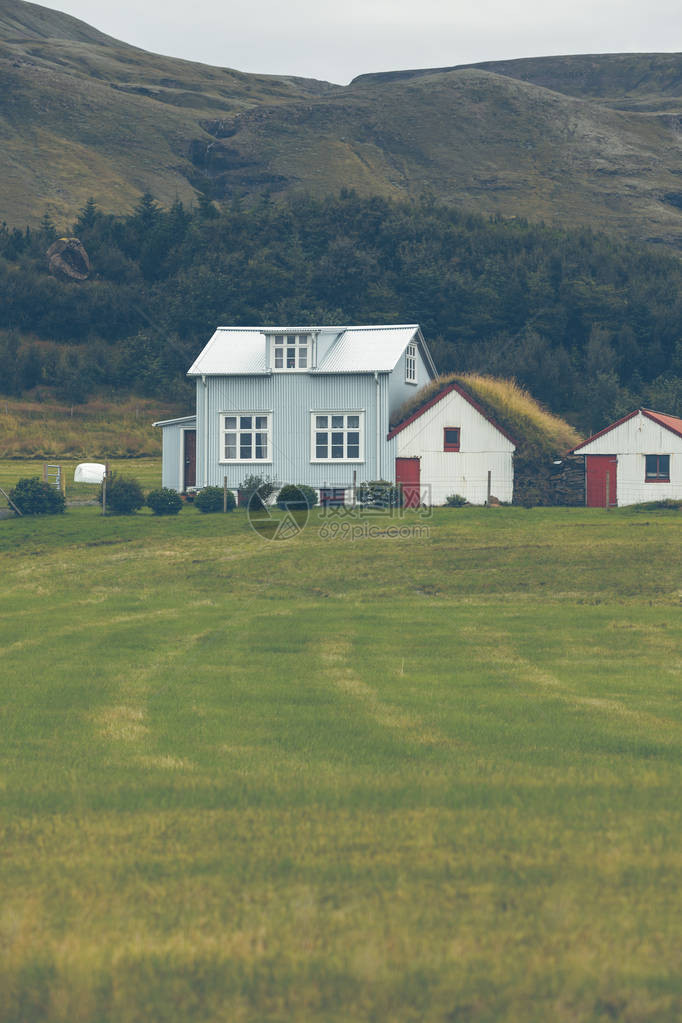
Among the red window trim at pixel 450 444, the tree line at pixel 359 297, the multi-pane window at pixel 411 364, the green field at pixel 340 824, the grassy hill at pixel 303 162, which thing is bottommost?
the green field at pixel 340 824

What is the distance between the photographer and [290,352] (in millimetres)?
45594

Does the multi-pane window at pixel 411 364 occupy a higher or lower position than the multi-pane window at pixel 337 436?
higher

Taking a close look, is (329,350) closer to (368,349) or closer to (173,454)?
(368,349)

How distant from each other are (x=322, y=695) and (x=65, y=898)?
6.99 m

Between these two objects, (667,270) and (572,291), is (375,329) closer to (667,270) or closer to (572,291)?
(572,291)

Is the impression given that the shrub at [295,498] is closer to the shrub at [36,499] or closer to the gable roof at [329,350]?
the gable roof at [329,350]

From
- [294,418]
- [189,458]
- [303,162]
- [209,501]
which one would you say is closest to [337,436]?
[294,418]

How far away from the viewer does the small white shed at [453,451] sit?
42.7 m

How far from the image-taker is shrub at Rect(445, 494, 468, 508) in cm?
4224

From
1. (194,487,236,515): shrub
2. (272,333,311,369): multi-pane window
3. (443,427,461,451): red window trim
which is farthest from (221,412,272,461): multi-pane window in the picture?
(443,427,461,451): red window trim

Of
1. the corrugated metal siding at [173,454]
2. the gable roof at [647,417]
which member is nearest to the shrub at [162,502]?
the corrugated metal siding at [173,454]

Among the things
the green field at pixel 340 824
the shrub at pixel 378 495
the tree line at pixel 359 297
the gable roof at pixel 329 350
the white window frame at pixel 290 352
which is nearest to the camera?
the green field at pixel 340 824

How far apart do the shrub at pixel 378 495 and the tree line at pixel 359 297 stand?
24957 millimetres

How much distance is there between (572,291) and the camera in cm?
7325
